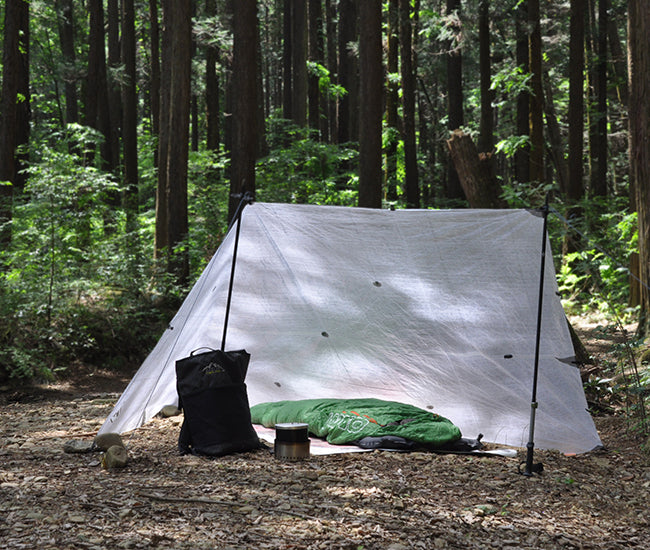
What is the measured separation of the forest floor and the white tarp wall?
0.59 meters

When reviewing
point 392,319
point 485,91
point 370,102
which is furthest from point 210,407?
point 485,91

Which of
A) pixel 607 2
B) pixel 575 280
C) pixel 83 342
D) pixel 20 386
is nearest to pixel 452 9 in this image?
pixel 607 2

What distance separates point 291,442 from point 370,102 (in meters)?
6.20

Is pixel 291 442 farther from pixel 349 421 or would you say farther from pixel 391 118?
pixel 391 118

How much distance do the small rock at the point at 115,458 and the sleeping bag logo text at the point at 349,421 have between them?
1.53 m

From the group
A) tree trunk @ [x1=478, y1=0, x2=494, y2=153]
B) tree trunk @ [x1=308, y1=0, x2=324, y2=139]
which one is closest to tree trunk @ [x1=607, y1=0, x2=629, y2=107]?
tree trunk @ [x1=478, y1=0, x2=494, y2=153]

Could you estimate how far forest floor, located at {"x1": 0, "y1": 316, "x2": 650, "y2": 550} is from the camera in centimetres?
305

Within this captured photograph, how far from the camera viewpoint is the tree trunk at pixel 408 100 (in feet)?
47.4

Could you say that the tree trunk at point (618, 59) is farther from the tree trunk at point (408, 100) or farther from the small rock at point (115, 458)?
the small rock at point (115, 458)

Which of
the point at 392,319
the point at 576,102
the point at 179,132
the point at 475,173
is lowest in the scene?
the point at 392,319

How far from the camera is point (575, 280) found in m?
13.1

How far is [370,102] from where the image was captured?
31.3ft

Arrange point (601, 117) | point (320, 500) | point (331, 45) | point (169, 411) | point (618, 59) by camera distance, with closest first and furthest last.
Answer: point (320, 500) → point (169, 411) → point (601, 117) → point (618, 59) → point (331, 45)

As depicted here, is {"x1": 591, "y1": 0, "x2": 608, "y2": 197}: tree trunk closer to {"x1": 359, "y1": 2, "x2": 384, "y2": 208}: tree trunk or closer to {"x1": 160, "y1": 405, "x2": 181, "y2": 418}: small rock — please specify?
{"x1": 359, "y1": 2, "x2": 384, "y2": 208}: tree trunk
